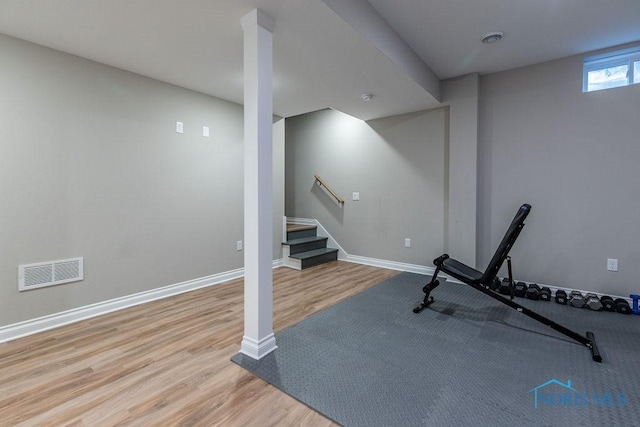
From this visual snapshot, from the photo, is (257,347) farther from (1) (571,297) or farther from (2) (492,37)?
(2) (492,37)

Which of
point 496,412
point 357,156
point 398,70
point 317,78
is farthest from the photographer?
point 357,156

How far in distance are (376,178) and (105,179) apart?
11.5 feet

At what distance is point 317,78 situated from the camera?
3.07m

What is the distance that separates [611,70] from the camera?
3035mm

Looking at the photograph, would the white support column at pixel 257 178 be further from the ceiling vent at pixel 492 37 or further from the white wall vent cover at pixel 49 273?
the ceiling vent at pixel 492 37

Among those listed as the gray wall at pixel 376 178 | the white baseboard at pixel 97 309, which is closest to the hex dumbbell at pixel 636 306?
the gray wall at pixel 376 178

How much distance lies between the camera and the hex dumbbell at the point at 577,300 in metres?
2.93

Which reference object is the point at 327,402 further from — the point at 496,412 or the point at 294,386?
the point at 496,412

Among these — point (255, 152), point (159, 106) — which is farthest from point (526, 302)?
point (159, 106)

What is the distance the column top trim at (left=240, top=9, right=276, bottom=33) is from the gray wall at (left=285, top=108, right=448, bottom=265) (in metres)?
2.81

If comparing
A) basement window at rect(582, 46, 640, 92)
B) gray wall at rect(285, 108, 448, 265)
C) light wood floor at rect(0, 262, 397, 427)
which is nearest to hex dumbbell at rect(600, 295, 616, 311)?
gray wall at rect(285, 108, 448, 265)

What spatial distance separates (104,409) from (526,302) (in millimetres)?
3673

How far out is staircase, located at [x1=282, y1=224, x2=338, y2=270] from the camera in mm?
4574

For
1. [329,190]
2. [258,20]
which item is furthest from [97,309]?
[329,190]
